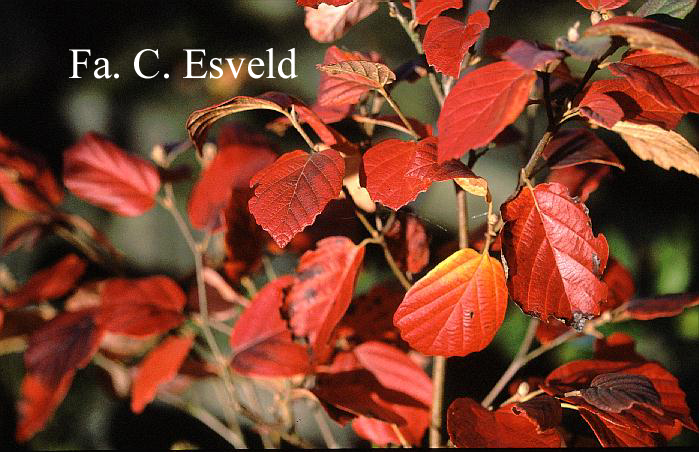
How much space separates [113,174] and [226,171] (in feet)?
0.73

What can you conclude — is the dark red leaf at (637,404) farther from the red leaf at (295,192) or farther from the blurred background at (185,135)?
the blurred background at (185,135)

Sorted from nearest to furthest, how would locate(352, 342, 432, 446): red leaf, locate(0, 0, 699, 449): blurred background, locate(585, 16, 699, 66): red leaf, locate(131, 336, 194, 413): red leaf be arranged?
locate(585, 16, 699, 66): red leaf < locate(352, 342, 432, 446): red leaf < locate(131, 336, 194, 413): red leaf < locate(0, 0, 699, 449): blurred background

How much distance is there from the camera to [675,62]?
1.78ft

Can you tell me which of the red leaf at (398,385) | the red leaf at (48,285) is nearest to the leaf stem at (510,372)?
the red leaf at (398,385)

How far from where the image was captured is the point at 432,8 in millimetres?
625

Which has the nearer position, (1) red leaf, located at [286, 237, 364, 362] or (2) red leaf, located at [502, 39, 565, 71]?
(2) red leaf, located at [502, 39, 565, 71]

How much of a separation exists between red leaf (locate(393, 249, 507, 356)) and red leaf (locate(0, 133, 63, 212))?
81cm

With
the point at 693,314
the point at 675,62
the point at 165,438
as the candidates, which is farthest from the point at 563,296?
the point at 165,438

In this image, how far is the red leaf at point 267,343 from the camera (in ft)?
2.69

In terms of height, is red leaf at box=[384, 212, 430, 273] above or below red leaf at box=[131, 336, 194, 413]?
above

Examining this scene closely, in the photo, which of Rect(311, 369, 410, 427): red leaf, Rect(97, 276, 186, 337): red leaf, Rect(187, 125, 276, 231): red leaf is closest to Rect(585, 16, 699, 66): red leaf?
Rect(311, 369, 410, 427): red leaf

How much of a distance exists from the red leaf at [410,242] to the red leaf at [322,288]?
0.26 ft

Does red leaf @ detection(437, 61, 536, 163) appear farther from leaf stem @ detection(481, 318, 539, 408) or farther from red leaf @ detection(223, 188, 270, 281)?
leaf stem @ detection(481, 318, 539, 408)

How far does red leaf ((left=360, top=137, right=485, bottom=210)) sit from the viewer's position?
57cm
